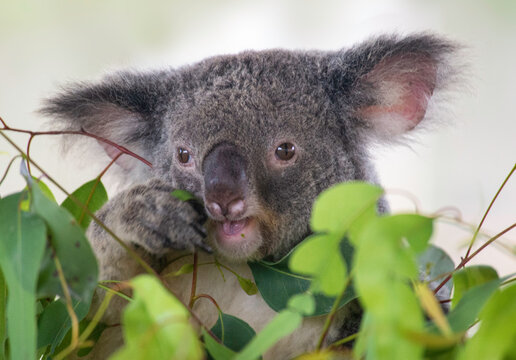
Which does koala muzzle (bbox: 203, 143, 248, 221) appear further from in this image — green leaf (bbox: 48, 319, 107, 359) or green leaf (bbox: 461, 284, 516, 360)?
green leaf (bbox: 461, 284, 516, 360)

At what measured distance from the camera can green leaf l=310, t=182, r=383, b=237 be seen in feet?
2.06

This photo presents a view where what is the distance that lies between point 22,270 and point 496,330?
57 cm

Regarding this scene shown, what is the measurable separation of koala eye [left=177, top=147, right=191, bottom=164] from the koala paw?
5.0 inches

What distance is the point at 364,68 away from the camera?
1.44 meters

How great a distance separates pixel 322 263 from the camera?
653mm

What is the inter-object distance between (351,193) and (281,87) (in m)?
0.78

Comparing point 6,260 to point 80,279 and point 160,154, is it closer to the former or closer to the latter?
point 80,279

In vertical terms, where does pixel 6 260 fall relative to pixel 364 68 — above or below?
below

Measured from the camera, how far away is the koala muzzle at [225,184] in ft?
3.71

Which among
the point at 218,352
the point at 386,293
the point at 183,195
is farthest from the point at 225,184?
the point at 386,293

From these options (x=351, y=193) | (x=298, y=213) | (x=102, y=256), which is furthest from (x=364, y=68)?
(x=351, y=193)

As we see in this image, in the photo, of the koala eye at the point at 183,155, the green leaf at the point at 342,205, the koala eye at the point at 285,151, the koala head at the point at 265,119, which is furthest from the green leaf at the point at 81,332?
the green leaf at the point at 342,205

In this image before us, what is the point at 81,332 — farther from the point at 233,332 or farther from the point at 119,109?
the point at 119,109

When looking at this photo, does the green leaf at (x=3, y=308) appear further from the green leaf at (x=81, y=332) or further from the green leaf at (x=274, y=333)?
the green leaf at (x=274, y=333)
